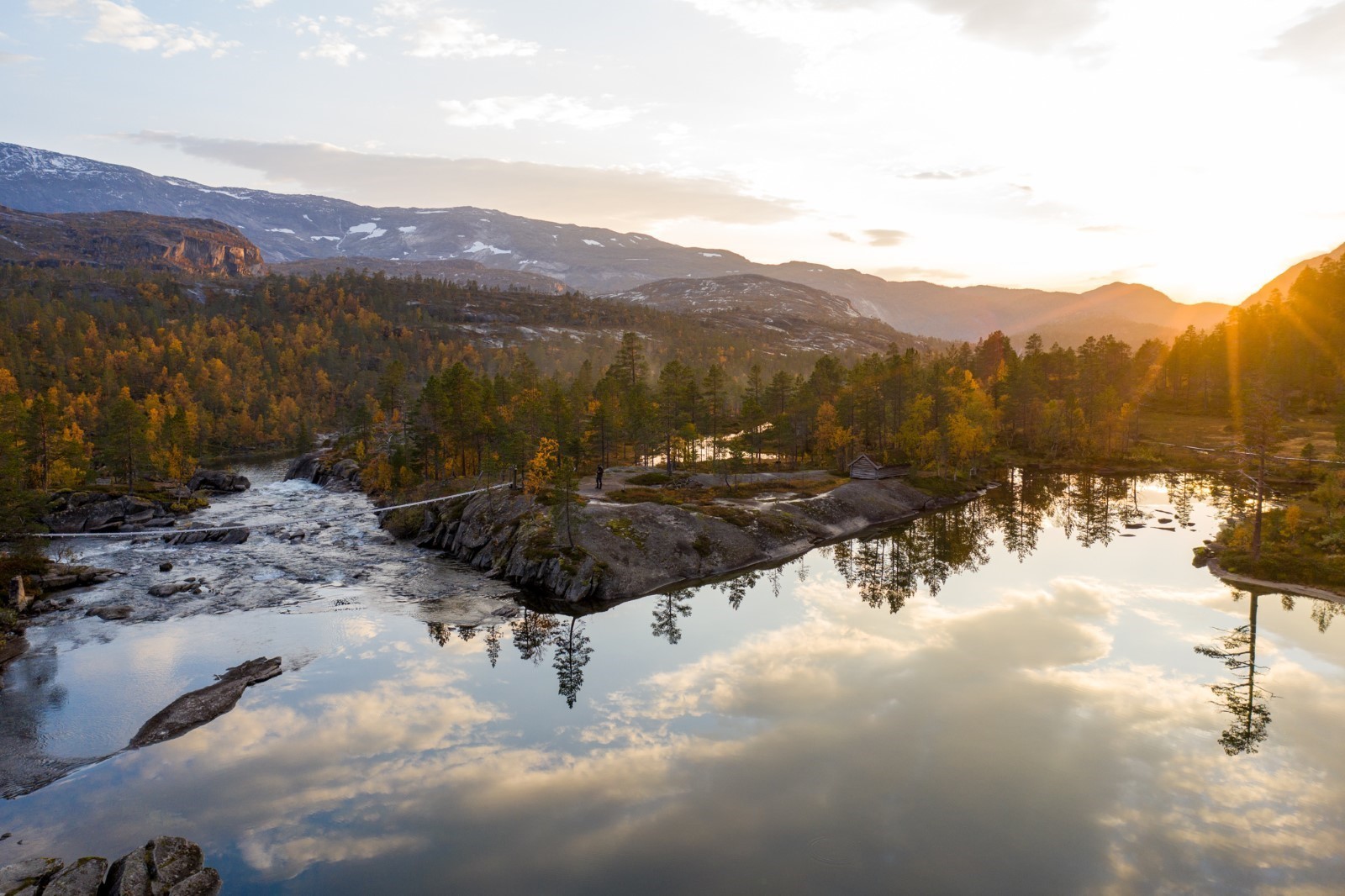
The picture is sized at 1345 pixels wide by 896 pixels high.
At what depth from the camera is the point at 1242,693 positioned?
4816 centimetres

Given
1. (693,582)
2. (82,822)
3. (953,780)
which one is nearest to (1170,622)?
(953,780)

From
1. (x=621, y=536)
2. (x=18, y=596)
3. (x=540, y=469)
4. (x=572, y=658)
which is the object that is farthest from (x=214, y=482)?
(x=572, y=658)

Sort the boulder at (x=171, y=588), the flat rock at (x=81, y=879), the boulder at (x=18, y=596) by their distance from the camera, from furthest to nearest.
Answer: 1. the boulder at (x=171, y=588)
2. the boulder at (x=18, y=596)
3. the flat rock at (x=81, y=879)

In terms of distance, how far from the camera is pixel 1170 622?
61.2 m

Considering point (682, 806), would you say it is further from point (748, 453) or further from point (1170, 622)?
point (748, 453)

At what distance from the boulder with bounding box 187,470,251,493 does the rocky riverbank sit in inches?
2060

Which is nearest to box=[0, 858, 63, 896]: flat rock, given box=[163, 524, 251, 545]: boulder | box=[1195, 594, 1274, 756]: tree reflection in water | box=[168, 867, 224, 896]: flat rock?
box=[168, 867, 224, 896]: flat rock

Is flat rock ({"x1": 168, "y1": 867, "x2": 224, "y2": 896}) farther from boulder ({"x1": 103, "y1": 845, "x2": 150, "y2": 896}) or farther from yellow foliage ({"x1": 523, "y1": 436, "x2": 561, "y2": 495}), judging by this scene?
yellow foliage ({"x1": 523, "y1": 436, "x2": 561, "y2": 495})

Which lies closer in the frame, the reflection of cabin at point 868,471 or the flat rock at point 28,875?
the flat rock at point 28,875

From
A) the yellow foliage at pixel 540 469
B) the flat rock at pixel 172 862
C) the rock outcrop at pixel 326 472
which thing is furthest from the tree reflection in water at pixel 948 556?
the rock outcrop at pixel 326 472

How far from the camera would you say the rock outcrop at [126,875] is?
28203mm

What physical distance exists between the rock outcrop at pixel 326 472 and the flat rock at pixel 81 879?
3993 inches

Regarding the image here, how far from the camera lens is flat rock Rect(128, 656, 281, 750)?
43219mm

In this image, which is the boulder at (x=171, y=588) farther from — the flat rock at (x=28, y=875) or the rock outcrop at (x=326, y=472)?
the rock outcrop at (x=326, y=472)
